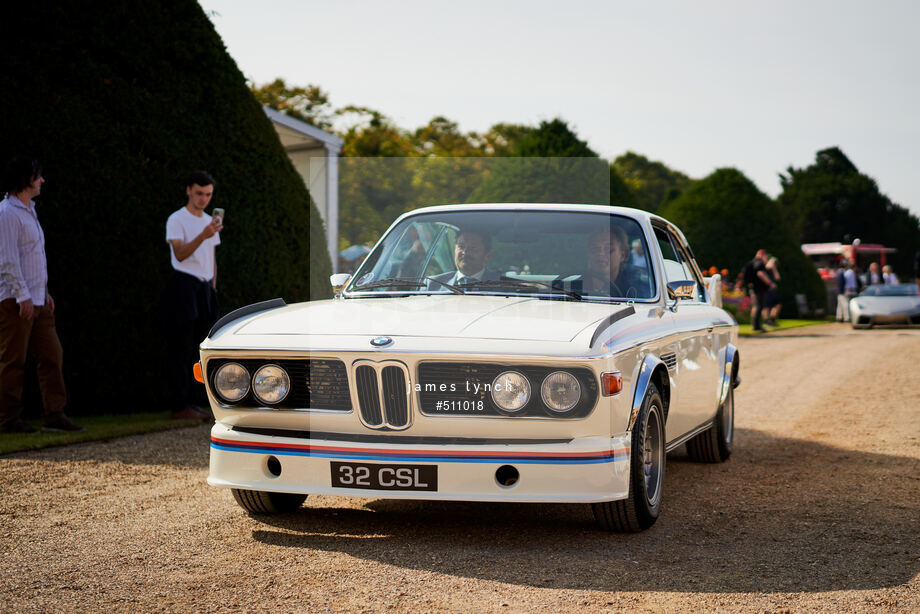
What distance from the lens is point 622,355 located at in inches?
175

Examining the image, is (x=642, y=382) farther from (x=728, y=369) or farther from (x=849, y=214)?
(x=849, y=214)

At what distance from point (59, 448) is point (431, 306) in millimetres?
3755

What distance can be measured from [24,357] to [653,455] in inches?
192

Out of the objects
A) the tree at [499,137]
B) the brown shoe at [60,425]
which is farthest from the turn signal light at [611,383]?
the tree at [499,137]

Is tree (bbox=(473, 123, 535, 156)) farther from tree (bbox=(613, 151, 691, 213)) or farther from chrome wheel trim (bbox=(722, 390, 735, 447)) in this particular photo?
chrome wheel trim (bbox=(722, 390, 735, 447))

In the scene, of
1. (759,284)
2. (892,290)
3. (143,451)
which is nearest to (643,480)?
(143,451)

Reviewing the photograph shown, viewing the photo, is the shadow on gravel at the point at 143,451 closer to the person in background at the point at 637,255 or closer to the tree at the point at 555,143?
the person in background at the point at 637,255

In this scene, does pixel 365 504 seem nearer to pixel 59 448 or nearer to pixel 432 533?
pixel 432 533

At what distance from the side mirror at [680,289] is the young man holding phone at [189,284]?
12.5 feet

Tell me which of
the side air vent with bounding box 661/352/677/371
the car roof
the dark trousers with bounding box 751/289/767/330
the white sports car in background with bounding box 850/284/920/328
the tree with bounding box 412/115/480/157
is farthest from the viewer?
the tree with bounding box 412/115/480/157

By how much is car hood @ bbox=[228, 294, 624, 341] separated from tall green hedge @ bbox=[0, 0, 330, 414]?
165 inches

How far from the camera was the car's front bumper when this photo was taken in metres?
4.24

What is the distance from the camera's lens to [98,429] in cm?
816

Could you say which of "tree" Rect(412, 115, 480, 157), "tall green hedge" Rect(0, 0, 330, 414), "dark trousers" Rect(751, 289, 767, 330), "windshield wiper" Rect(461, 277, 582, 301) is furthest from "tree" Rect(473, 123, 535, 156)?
"windshield wiper" Rect(461, 277, 582, 301)
